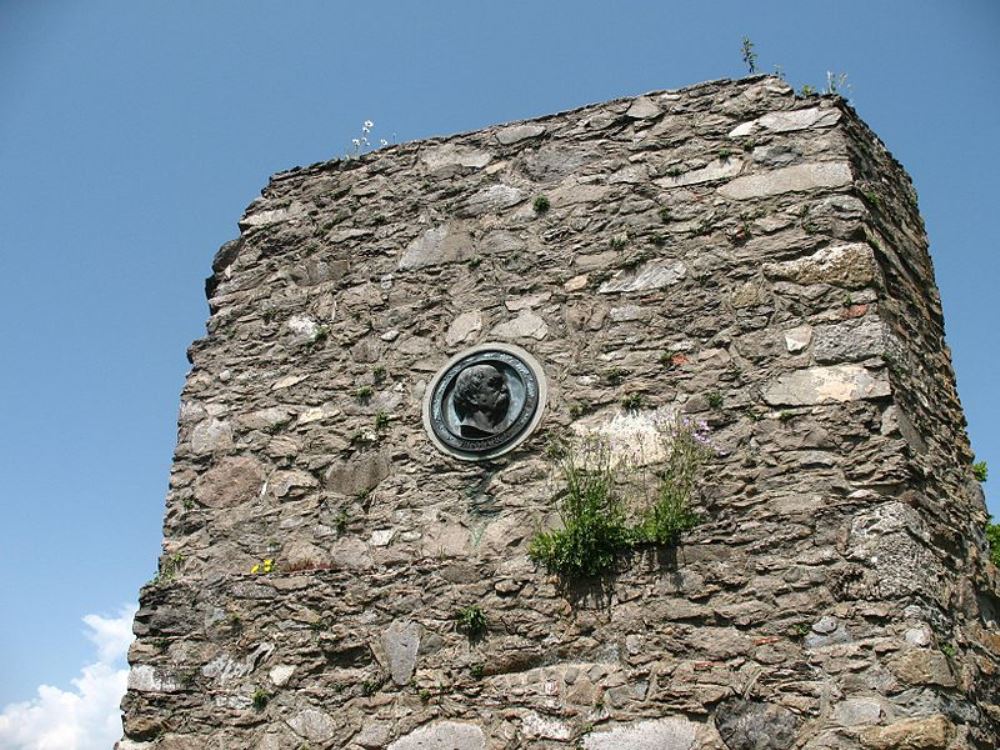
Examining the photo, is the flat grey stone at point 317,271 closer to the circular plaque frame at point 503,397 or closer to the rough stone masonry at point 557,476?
the rough stone masonry at point 557,476

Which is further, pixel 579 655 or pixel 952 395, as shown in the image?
pixel 952 395

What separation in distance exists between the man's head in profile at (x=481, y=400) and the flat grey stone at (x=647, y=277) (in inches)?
29.1

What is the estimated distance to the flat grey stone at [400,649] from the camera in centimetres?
475

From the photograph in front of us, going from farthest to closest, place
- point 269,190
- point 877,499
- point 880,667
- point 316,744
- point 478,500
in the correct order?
point 269,190 < point 478,500 < point 316,744 < point 877,499 < point 880,667

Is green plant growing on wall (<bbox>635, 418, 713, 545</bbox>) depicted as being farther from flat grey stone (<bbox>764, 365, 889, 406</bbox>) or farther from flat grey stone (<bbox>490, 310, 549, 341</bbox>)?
flat grey stone (<bbox>490, 310, 549, 341</bbox>)

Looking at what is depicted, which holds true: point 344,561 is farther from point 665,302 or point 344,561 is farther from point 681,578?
point 665,302


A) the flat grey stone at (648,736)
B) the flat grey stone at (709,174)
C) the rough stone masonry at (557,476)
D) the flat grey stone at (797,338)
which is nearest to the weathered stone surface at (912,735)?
the rough stone masonry at (557,476)

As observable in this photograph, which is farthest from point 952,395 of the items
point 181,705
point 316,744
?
point 181,705

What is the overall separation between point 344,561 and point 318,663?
52 cm

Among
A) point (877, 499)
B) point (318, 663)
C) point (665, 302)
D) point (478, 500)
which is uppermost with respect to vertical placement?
point (665, 302)

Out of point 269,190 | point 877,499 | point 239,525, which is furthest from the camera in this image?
point 269,190

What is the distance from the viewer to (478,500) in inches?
199

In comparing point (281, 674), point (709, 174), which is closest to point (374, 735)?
point (281, 674)

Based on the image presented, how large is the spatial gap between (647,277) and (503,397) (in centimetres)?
98
